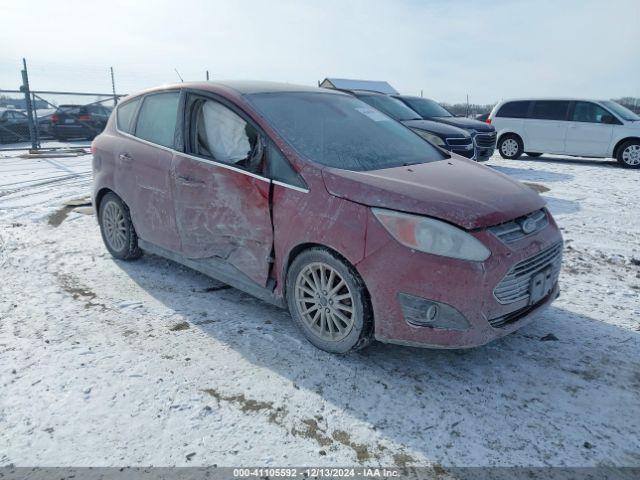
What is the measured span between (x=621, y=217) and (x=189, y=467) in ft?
21.3

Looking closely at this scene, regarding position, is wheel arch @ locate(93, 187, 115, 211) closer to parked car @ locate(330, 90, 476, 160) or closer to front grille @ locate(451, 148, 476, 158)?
parked car @ locate(330, 90, 476, 160)

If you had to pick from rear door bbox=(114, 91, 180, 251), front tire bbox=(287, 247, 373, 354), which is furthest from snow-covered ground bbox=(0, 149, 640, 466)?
rear door bbox=(114, 91, 180, 251)

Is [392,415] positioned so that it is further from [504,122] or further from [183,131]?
[504,122]

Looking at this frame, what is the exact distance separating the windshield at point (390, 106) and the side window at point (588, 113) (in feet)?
16.3

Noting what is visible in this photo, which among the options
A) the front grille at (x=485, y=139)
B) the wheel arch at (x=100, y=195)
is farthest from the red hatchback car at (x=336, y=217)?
the front grille at (x=485, y=139)

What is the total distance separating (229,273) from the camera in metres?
3.52

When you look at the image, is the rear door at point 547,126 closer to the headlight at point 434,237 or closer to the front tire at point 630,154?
the front tire at point 630,154

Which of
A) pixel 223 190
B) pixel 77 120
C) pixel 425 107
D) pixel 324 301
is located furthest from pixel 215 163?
pixel 77 120

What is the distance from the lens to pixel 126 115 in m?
4.61

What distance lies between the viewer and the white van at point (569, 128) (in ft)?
38.6

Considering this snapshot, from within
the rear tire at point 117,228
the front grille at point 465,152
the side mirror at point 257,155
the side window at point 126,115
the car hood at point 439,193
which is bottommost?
the rear tire at point 117,228

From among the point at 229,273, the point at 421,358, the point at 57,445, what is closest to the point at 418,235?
the point at 421,358

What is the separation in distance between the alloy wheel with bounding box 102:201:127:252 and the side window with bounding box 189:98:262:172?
1.34m

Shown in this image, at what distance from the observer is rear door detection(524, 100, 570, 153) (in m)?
12.5
